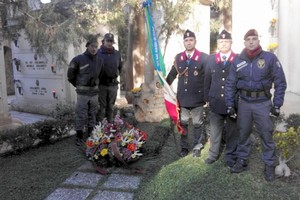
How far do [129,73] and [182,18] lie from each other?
3371 millimetres

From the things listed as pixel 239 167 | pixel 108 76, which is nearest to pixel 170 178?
pixel 239 167

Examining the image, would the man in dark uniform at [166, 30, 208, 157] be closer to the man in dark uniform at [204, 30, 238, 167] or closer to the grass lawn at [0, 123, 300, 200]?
the man in dark uniform at [204, 30, 238, 167]

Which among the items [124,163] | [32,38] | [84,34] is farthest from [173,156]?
[32,38]

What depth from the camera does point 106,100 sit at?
6.55m

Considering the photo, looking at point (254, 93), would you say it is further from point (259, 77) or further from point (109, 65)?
point (109, 65)

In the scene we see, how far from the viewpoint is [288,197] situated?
3.47 metres

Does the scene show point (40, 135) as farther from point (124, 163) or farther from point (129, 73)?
point (129, 73)

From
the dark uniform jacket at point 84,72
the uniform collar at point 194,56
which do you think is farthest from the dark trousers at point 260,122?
the dark uniform jacket at point 84,72

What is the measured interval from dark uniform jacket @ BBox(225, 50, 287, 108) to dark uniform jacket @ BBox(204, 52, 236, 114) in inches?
10.9

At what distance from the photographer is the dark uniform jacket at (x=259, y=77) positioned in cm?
368

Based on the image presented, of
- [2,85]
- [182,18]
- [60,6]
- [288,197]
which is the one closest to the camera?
[288,197]

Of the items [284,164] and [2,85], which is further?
[2,85]

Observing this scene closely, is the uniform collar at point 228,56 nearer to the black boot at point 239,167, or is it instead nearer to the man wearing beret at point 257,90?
the man wearing beret at point 257,90

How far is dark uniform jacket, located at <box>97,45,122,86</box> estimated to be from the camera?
6281 mm
